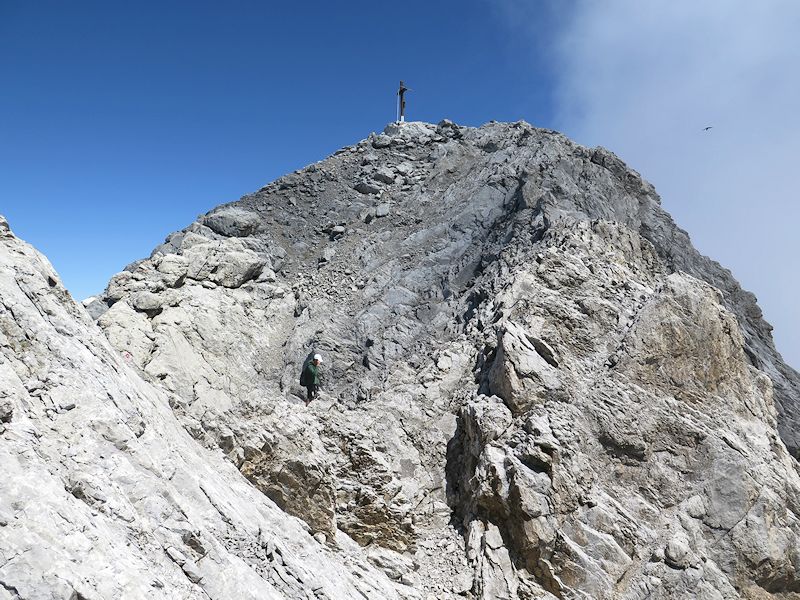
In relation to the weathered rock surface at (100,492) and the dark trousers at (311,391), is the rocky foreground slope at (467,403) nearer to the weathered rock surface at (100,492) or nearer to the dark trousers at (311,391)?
the weathered rock surface at (100,492)

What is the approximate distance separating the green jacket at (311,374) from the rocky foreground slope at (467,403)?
1.06m

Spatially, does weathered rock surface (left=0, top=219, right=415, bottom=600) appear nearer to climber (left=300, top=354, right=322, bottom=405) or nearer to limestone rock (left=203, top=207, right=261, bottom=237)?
climber (left=300, top=354, right=322, bottom=405)

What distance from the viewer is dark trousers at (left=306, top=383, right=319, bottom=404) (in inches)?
807

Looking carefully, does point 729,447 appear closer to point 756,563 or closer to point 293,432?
point 756,563

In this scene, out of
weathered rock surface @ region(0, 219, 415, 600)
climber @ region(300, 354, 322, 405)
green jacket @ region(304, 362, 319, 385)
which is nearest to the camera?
weathered rock surface @ region(0, 219, 415, 600)

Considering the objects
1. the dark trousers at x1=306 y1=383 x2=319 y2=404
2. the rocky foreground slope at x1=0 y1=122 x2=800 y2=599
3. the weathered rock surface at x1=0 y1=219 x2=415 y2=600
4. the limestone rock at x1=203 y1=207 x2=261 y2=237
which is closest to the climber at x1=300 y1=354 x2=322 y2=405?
the dark trousers at x1=306 y1=383 x2=319 y2=404

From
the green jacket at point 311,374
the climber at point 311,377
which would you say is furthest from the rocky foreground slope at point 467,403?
the green jacket at point 311,374

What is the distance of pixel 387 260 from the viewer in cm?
2839

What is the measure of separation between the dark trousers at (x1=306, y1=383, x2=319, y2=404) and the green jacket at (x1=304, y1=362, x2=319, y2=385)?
0.43 feet

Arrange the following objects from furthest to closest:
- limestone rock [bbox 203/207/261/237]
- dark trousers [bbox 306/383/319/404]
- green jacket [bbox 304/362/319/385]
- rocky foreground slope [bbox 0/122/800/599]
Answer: limestone rock [bbox 203/207/261/237], dark trousers [bbox 306/383/319/404], green jacket [bbox 304/362/319/385], rocky foreground slope [bbox 0/122/800/599]

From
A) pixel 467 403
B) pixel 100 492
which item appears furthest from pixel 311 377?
pixel 100 492

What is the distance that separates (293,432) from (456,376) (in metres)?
7.12

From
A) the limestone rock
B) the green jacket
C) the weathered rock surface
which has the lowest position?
the weathered rock surface

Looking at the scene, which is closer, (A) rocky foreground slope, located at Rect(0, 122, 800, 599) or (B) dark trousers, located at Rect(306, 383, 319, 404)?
(A) rocky foreground slope, located at Rect(0, 122, 800, 599)
